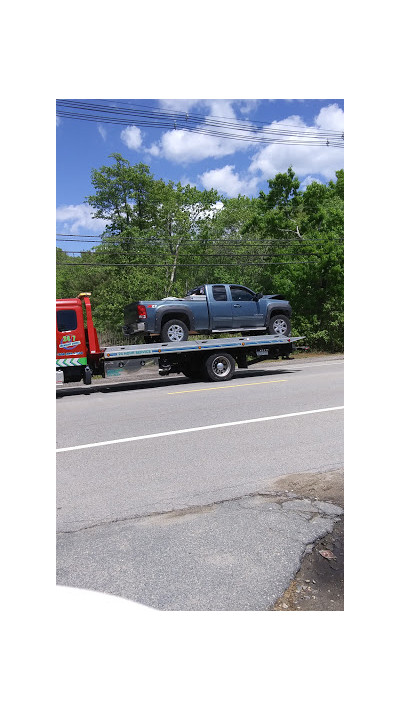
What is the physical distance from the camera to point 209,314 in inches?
498

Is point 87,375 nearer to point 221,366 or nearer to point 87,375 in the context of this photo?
point 87,375

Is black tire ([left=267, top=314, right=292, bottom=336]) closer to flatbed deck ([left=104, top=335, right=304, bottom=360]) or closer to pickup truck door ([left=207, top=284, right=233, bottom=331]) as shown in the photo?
flatbed deck ([left=104, top=335, right=304, bottom=360])

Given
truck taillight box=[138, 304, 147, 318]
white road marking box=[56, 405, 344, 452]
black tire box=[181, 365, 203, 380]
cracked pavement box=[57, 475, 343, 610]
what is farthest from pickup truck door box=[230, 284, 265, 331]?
cracked pavement box=[57, 475, 343, 610]

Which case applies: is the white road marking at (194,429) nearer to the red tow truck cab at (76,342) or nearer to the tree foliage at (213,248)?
the red tow truck cab at (76,342)

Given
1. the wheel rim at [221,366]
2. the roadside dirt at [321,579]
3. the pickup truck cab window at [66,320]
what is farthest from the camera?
the wheel rim at [221,366]

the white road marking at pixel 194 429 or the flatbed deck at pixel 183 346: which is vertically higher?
the flatbed deck at pixel 183 346

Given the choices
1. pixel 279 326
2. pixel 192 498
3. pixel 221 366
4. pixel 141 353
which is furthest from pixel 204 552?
pixel 279 326

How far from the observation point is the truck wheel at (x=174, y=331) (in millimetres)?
12062

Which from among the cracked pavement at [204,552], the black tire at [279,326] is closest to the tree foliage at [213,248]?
the black tire at [279,326]

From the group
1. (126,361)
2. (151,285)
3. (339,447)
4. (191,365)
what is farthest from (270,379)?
(151,285)

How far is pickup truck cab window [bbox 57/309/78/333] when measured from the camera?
10.6 meters

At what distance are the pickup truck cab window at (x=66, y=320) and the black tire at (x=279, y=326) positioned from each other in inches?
205

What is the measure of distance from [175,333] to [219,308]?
4.54ft

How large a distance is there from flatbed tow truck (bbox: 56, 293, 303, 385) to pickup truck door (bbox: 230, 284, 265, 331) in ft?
1.70
